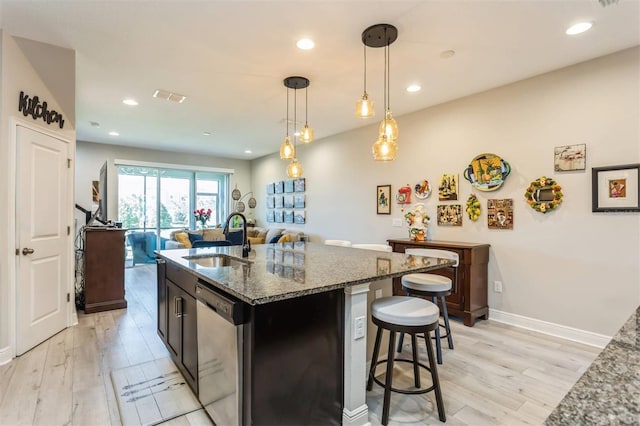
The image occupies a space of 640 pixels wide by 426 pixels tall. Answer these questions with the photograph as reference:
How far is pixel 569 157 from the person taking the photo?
10.2ft

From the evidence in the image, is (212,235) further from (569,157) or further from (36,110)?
(569,157)

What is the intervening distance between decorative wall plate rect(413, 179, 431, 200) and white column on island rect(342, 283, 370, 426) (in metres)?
2.94

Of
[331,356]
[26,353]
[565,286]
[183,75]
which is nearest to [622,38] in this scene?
[565,286]

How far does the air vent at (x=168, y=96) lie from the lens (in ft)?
12.7

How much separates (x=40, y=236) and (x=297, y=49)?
2.91m

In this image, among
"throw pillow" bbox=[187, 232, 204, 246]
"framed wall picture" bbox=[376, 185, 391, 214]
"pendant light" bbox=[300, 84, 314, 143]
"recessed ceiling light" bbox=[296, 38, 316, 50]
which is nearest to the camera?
"recessed ceiling light" bbox=[296, 38, 316, 50]

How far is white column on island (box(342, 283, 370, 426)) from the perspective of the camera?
1726 mm

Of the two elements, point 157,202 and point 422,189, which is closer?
point 422,189

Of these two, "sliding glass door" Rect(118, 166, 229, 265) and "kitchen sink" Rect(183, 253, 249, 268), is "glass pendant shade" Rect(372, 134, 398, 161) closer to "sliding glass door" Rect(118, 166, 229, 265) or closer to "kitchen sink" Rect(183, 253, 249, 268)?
"kitchen sink" Rect(183, 253, 249, 268)

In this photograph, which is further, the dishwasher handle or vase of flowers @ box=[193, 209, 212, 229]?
vase of flowers @ box=[193, 209, 212, 229]

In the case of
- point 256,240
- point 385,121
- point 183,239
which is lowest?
point 256,240

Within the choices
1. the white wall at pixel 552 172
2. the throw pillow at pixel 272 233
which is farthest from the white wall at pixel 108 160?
the white wall at pixel 552 172

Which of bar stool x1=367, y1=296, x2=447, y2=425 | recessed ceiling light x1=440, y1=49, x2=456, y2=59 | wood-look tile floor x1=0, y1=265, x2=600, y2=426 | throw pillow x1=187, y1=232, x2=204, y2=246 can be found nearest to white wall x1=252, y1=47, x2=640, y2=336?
wood-look tile floor x1=0, y1=265, x2=600, y2=426

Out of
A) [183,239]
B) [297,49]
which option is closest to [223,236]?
[183,239]
